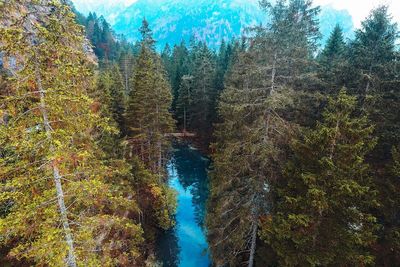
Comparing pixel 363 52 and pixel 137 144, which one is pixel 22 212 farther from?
pixel 137 144

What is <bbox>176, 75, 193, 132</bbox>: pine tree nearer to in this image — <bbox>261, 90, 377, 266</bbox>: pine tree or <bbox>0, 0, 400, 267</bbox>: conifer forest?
<bbox>0, 0, 400, 267</bbox>: conifer forest

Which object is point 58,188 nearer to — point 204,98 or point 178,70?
point 204,98

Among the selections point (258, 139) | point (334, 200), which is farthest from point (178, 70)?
point (334, 200)

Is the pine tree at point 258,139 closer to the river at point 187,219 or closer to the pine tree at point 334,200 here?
the pine tree at point 334,200

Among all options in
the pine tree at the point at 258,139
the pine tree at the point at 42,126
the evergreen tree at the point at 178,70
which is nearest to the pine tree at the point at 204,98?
the evergreen tree at the point at 178,70

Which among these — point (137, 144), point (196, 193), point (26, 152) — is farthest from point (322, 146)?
point (196, 193)

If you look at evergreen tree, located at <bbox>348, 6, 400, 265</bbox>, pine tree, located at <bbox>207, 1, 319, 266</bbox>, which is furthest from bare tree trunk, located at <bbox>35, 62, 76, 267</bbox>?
evergreen tree, located at <bbox>348, 6, 400, 265</bbox>

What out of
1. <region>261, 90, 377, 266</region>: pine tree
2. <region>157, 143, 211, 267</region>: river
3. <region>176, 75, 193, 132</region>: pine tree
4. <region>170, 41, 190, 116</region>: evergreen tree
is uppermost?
<region>170, 41, 190, 116</region>: evergreen tree
